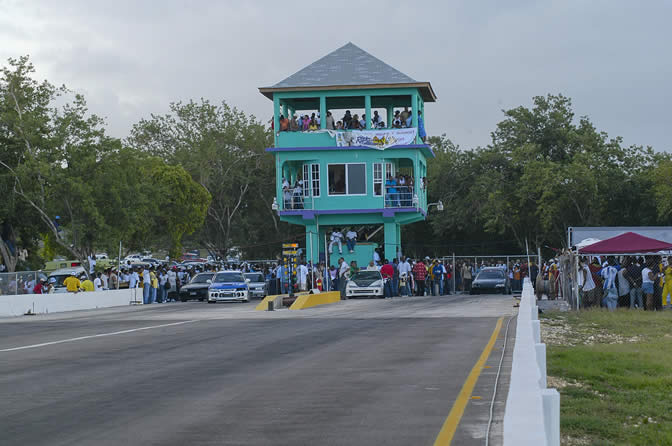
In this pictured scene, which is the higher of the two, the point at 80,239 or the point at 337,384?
the point at 80,239

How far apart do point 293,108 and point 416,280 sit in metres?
16.5

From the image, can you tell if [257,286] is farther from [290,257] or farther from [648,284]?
[648,284]

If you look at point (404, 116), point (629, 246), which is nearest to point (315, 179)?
point (404, 116)

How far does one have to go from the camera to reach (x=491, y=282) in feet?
144

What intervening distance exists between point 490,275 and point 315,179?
466 inches

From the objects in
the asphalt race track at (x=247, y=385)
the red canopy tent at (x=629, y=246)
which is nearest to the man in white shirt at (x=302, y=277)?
the red canopy tent at (x=629, y=246)

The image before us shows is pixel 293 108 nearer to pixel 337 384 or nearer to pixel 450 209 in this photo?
pixel 450 209

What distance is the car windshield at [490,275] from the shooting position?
44.4 meters

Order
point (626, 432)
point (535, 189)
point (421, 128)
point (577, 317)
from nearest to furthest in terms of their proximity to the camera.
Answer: point (626, 432), point (577, 317), point (421, 128), point (535, 189)

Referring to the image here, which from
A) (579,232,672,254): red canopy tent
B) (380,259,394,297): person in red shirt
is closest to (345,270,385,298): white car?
(380,259,394,297): person in red shirt

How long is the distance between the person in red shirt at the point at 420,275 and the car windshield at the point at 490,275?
9.87ft

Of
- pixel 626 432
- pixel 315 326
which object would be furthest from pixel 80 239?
pixel 626 432

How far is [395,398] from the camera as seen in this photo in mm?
10023

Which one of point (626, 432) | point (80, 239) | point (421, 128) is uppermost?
point (421, 128)
